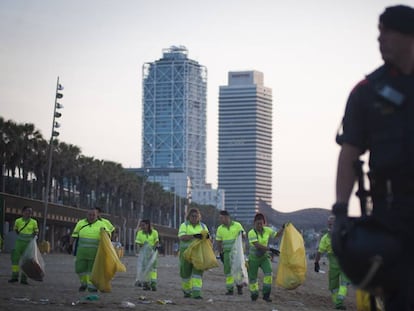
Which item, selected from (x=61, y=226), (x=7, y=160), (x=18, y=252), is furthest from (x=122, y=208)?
(x=18, y=252)

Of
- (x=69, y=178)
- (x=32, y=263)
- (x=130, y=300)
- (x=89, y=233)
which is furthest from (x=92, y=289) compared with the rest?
(x=69, y=178)

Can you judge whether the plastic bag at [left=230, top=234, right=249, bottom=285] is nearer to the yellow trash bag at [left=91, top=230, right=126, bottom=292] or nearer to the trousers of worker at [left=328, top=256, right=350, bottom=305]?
the trousers of worker at [left=328, top=256, right=350, bottom=305]

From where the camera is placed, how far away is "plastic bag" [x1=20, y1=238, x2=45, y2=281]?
20.8m

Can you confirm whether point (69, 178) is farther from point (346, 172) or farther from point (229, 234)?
point (346, 172)

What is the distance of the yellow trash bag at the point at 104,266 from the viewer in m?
18.4

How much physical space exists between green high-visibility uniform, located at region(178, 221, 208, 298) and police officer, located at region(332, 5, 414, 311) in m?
14.2

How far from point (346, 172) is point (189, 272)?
48.0 feet

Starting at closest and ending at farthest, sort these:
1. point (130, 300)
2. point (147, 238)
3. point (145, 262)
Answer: point (130, 300)
point (145, 262)
point (147, 238)

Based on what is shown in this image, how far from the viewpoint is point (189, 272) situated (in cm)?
1920

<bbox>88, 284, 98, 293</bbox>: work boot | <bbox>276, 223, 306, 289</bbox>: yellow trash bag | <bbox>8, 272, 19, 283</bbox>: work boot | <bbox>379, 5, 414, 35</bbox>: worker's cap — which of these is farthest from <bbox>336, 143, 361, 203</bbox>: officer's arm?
<bbox>8, 272, 19, 283</bbox>: work boot

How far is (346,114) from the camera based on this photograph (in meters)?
4.91

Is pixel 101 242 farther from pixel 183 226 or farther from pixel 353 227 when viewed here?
pixel 353 227

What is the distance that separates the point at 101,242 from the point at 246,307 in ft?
11.2

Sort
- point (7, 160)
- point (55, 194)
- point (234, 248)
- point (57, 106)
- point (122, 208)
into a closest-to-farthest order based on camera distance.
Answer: point (234, 248) < point (57, 106) < point (7, 160) < point (55, 194) < point (122, 208)
